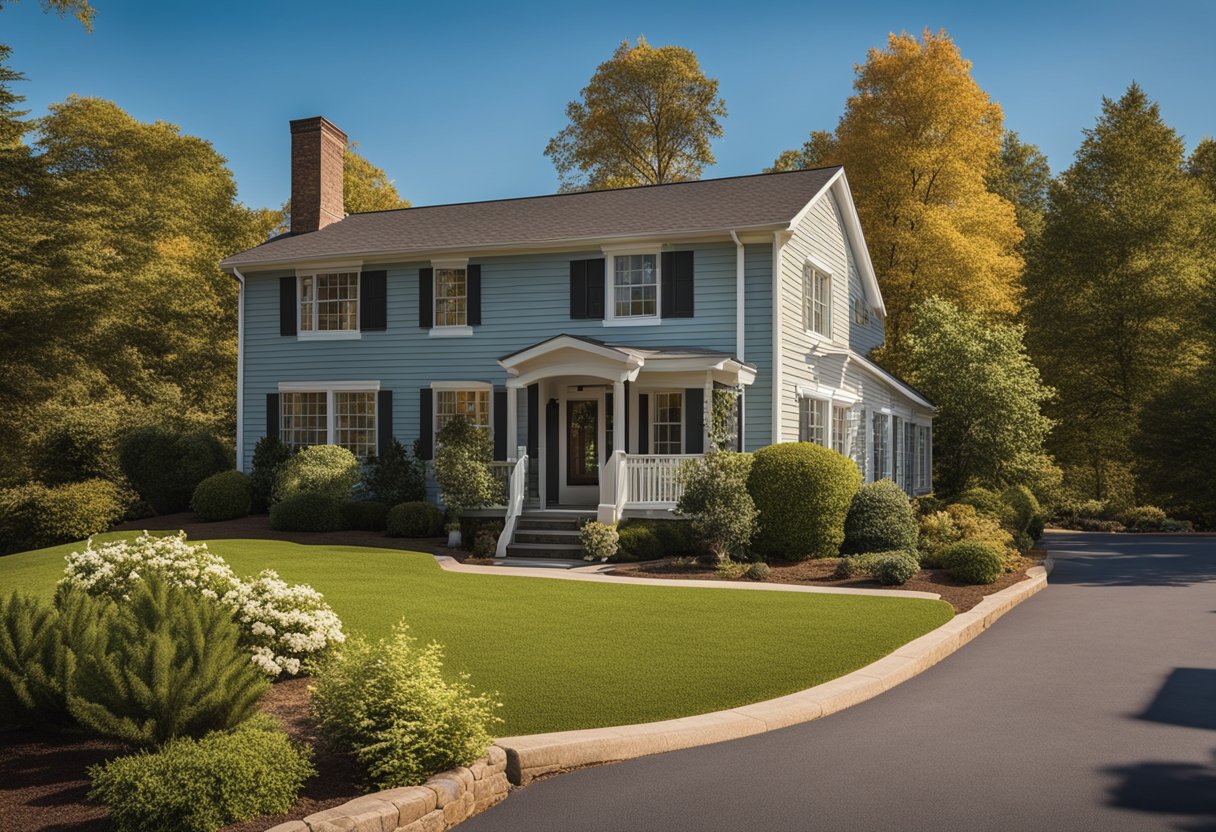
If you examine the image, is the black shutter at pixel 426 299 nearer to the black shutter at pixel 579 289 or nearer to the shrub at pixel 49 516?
the black shutter at pixel 579 289

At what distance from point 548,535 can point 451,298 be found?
6.81 metres

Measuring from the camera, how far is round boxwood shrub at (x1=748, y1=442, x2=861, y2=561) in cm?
1672

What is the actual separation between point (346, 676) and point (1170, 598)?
12512 mm

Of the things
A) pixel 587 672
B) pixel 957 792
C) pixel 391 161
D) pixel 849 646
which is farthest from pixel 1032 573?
pixel 391 161

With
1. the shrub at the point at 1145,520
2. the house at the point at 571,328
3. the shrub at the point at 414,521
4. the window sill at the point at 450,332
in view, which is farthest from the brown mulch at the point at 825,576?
the shrub at the point at 1145,520

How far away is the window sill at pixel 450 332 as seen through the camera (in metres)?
22.0

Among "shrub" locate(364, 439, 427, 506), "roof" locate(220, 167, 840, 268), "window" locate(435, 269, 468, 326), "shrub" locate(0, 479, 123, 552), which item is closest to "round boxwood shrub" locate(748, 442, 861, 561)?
"roof" locate(220, 167, 840, 268)

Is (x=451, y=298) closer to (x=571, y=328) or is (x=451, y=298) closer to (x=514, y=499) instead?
(x=571, y=328)

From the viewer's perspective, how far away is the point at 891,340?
3391cm

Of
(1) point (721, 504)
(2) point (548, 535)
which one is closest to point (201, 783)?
(1) point (721, 504)

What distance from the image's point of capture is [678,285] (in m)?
20.2

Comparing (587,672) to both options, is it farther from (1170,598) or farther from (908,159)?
(908,159)

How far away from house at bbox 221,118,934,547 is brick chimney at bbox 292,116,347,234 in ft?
0.19

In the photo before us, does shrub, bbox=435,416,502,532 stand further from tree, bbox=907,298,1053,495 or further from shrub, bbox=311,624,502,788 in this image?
A: tree, bbox=907,298,1053,495
